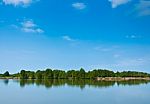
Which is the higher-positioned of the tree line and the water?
the tree line

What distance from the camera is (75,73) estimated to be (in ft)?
350

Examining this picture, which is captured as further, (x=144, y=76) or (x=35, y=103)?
(x=144, y=76)

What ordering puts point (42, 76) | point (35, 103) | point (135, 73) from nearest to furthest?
1. point (35, 103)
2. point (42, 76)
3. point (135, 73)

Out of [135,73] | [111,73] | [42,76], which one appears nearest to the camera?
[42,76]

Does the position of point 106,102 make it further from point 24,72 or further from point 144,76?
point 144,76

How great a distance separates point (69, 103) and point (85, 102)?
1.44m

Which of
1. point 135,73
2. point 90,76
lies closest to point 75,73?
point 90,76

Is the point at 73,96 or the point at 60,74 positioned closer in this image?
the point at 73,96

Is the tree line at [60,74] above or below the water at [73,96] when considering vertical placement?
above

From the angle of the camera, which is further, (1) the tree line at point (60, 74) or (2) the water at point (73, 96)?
(1) the tree line at point (60, 74)

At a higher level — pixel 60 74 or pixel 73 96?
pixel 60 74

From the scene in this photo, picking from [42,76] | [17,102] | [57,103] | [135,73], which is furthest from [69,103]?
[135,73]

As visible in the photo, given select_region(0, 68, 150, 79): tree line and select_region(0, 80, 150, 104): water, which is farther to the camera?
select_region(0, 68, 150, 79): tree line

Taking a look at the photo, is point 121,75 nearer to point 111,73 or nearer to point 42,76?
point 111,73
